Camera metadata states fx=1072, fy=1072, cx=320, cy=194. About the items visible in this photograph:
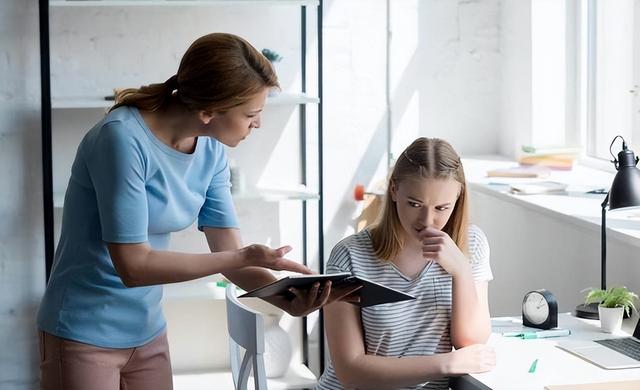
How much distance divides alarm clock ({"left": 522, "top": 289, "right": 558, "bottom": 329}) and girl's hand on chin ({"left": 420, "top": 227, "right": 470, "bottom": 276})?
283 millimetres

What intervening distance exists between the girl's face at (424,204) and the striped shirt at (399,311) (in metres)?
0.10

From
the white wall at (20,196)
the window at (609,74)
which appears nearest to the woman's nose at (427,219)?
the window at (609,74)

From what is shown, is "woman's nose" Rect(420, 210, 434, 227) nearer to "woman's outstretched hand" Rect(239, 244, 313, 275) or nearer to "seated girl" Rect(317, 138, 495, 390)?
"seated girl" Rect(317, 138, 495, 390)

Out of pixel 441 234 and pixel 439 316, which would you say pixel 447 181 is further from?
pixel 439 316

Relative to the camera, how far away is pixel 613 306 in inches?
97.4

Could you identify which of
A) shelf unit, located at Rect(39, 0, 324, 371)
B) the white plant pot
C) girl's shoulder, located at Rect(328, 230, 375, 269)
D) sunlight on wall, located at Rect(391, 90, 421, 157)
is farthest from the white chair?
sunlight on wall, located at Rect(391, 90, 421, 157)

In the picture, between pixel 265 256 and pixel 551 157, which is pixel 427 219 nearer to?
pixel 265 256

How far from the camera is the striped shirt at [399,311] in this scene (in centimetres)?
229

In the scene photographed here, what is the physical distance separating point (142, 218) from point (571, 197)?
5.90 ft

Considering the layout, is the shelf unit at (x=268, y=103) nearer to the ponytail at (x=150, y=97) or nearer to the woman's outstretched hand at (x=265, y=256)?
the ponytail at (x=150, y=97)

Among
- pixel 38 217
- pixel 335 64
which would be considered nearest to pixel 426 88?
pixel 335 64

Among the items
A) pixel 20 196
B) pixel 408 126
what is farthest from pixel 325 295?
pixel 408 126

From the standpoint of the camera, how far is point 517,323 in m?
2.57

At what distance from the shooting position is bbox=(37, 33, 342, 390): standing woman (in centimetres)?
199
